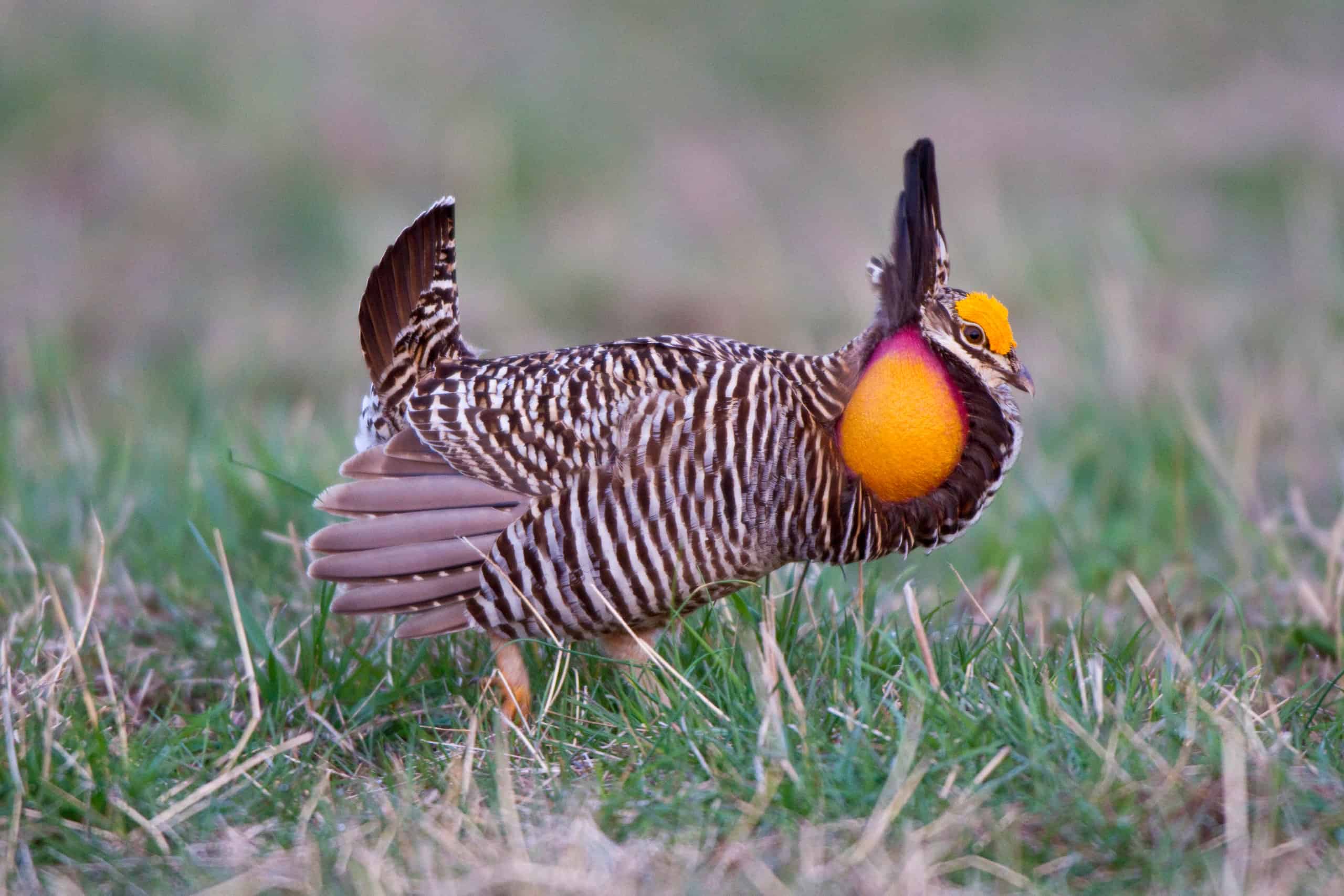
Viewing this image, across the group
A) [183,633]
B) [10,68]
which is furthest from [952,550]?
[10,68]

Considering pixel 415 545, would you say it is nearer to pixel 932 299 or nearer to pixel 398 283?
pixel 398 283

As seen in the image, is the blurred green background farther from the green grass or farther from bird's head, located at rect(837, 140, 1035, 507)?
bird's head, located at rect(837, 140, 1035, 507)

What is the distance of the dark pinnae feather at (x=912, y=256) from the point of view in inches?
131

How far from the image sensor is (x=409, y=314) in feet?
12.2

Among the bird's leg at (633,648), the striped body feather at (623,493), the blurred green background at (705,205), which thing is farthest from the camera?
the blurred green background at (705,205)

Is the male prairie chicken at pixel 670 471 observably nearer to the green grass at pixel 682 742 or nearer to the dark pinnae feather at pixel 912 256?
the dark pinnae feather at pixel 912 256

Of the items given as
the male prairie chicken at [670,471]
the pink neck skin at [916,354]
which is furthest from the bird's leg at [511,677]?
the pink neck skin at [916,354]

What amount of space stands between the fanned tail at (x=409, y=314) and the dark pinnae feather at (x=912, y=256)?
1.12m

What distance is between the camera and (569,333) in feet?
24.7

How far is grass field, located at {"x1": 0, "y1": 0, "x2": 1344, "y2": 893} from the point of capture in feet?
7.93

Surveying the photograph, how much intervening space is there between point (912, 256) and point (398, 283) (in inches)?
52.2

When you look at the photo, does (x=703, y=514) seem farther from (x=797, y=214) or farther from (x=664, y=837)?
(x=797, y=214)

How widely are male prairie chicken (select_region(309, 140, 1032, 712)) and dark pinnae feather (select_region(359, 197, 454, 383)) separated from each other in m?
0.39

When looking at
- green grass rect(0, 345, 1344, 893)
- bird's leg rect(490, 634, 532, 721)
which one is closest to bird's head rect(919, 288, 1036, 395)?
green grass rect(0, 345, 1344, 893)
